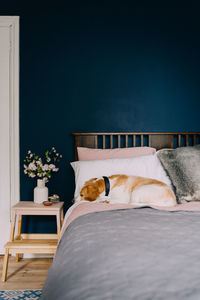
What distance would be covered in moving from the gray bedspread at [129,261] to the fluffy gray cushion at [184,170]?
0.64 m

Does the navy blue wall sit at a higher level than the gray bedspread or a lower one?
higher

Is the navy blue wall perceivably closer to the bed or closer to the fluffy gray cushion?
the fluffy gray cushion

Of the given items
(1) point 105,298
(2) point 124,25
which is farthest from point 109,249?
(2) point 124,25

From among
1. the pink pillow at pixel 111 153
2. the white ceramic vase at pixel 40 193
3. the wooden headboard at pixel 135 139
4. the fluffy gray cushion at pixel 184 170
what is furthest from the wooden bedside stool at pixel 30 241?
the fluffy gray cushion at pixel 184 170

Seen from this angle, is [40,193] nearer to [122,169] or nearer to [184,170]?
[122,169]

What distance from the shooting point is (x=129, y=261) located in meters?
0.91

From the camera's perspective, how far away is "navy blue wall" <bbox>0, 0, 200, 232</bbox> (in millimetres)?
2779

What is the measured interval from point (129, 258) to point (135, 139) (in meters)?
1.92

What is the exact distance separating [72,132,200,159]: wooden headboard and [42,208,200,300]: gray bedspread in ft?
4.44

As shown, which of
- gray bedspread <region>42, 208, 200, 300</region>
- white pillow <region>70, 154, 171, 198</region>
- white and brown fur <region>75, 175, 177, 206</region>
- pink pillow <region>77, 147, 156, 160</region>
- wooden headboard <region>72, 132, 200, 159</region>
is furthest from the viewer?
wooden headboard <region>72, 132, 200, 159</region>

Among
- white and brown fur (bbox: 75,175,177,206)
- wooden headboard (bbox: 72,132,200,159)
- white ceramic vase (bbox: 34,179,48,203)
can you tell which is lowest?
white ceramic vase (bbox: 34,179,48,203)

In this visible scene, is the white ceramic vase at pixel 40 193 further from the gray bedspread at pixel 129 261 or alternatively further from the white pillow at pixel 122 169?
the gray bedspread at pixel 129 261

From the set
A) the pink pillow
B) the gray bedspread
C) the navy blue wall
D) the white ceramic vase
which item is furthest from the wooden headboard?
Result: the gray bedspread

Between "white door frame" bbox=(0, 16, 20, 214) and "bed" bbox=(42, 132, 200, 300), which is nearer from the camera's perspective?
"bed" bbox=(42, 132, 200, 300)
